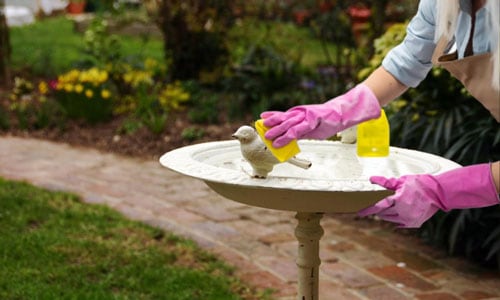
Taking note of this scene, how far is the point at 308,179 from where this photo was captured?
228 cm

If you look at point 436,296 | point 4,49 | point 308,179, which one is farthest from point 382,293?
point 4,49

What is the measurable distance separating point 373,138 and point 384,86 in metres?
0.48

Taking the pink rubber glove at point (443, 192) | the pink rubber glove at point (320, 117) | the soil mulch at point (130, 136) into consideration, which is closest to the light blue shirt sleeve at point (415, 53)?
the pink rubber glove at point (320, 117)

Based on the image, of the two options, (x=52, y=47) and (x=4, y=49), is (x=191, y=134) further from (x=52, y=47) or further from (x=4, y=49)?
(x=52, y=47)

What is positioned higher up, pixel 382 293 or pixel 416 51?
pixel 416 51

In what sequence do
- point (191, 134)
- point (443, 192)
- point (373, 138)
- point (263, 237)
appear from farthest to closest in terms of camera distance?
1. point (191, 134)
2. point (263, 237)
3. point (373, 138)
4. point (443, 192)

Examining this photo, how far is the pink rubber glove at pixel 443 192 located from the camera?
6.89 ft

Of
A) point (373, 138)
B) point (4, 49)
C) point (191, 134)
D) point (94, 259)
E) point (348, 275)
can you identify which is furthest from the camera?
point (4, 49)

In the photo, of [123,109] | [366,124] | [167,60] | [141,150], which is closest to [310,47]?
[167,60]

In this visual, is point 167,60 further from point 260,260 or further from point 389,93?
point 389,93

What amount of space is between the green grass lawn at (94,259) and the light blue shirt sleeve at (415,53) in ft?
5.53

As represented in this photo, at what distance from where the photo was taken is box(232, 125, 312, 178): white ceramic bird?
2.31m

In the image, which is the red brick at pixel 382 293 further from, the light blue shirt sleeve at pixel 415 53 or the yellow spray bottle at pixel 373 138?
the light blue shirt sleeve at pixel 415 53

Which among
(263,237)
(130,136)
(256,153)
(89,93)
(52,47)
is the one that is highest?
(256,153)
